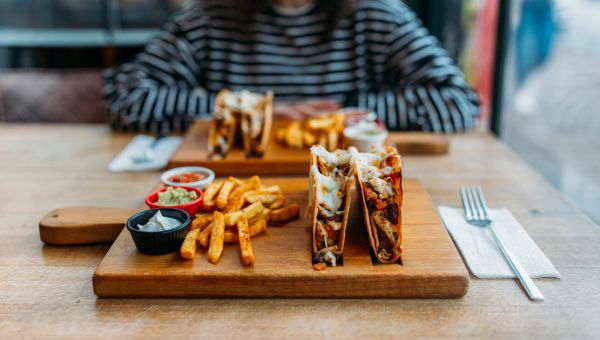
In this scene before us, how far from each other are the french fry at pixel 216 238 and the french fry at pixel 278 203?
0.22m

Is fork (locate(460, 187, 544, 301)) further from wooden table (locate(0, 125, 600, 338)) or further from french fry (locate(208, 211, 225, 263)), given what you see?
french fry (locate(208, 211, 225, 263))

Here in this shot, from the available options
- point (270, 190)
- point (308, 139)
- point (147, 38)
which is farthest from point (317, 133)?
point (147, 38)

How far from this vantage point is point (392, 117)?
3.01m

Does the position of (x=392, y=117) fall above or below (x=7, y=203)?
above

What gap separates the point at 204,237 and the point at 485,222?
0.90 metres

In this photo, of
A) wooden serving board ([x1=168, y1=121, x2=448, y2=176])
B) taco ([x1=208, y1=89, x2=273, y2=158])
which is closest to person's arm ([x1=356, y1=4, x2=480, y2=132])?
wooden serving board ([x1=168, y1=121, x2=448, y2=176])

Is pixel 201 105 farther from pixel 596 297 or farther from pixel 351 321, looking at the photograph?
pixel 596 297

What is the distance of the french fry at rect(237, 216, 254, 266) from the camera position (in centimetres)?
146

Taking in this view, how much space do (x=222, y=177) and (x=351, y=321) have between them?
1.18 metres

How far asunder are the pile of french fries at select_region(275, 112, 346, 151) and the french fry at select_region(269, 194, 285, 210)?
1.89 feet

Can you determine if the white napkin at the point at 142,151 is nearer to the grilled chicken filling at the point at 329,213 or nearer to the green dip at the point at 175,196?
the green dip at the point at 175,196

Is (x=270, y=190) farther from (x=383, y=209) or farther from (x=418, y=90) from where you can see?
(x=418, y=90)

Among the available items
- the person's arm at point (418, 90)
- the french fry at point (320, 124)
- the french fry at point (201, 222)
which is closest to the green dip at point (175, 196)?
the french fry at point (201, 222)

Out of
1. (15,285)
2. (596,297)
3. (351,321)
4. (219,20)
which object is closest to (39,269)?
(15,285)
